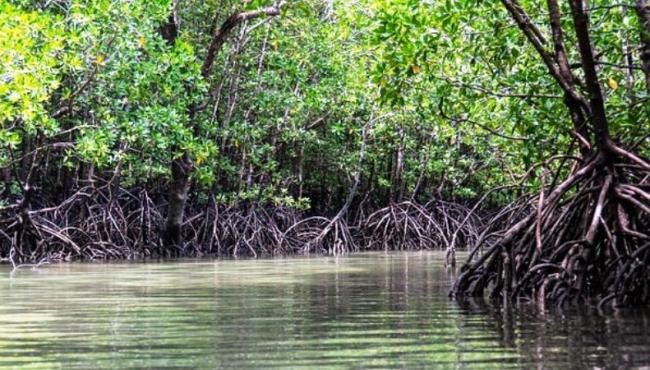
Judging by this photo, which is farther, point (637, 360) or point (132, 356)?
point (132, 356)

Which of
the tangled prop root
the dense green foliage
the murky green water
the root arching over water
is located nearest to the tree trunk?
the dense green foliage

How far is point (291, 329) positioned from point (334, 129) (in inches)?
484

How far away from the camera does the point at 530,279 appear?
6227 mm

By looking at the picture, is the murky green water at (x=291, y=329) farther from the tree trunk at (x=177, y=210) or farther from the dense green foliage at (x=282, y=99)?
the tree trunk at (x=177, y=210)

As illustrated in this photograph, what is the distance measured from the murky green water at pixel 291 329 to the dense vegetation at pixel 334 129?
818 millimetres

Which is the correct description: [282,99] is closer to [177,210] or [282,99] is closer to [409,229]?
[177,210]

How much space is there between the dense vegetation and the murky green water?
2.68 feet

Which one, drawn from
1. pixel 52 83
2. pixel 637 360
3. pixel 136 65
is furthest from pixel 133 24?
pixel 637 360

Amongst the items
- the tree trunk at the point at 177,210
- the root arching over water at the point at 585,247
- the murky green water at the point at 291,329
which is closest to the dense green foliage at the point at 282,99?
the tree trunk at the point at 177,210

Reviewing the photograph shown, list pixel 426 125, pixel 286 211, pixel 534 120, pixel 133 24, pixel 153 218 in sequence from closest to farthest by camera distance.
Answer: pixel 534 120 < pixel 133 24 < pixel 153 218 < pixel 286 211 < pixel 426 125

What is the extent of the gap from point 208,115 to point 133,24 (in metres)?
4.03

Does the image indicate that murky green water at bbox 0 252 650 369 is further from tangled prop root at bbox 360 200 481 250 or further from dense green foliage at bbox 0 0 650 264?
tangled prop root at bbox 360 200 481 250

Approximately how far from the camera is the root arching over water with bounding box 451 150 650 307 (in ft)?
19.3

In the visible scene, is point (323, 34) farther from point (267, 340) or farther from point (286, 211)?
point (267, 340)
